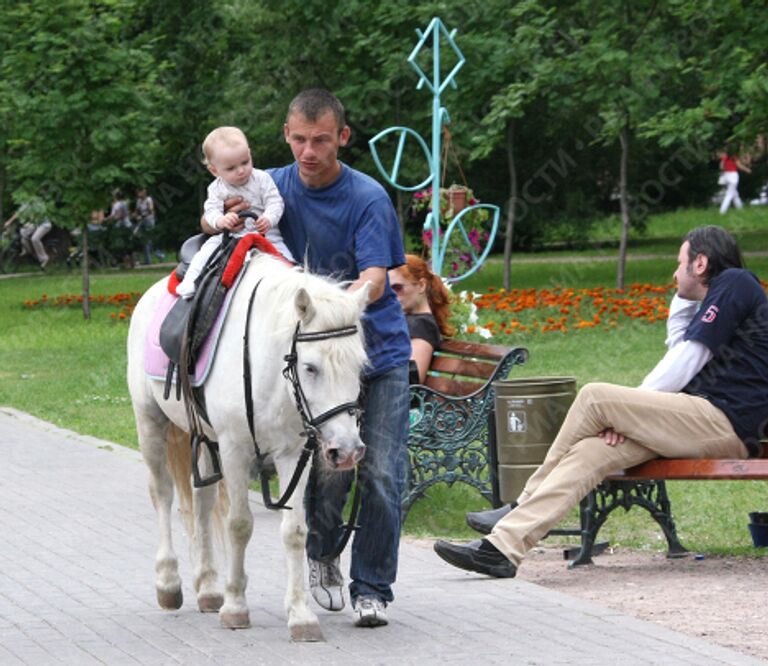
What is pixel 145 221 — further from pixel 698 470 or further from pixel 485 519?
pixel 698 470

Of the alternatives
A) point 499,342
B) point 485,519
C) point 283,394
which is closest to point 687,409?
point 485,519

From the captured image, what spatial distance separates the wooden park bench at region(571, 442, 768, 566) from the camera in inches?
312

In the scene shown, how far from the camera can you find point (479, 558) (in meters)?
7.78

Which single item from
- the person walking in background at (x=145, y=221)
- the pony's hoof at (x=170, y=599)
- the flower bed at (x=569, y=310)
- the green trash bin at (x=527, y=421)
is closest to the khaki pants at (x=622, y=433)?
the green trash bin at (x=527, y=421)

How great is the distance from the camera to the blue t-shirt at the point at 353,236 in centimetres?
681

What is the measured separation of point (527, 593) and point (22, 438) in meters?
7.09

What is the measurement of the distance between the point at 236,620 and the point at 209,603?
20.6 inches

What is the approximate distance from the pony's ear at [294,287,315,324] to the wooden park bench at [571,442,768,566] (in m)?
2.43

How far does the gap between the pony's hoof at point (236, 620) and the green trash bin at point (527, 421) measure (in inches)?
99.4

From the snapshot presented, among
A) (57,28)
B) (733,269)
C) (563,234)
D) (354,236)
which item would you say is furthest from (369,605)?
(563,234)

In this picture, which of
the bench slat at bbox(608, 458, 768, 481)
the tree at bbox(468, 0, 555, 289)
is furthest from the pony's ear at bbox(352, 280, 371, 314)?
the tree at bbox(468, 0, 555, 289)

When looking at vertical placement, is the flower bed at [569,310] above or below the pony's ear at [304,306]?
below

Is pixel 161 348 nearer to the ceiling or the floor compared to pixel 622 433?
nearer to the ceiling

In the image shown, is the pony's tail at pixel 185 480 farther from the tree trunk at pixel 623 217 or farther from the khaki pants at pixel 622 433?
the tree trunk at pixel 623 217
